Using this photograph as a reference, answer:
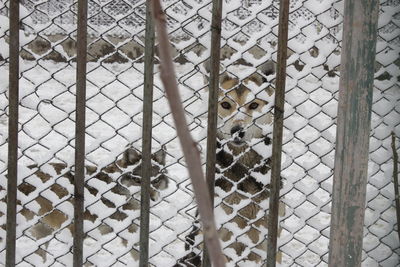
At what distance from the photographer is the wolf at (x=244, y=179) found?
2961 millimetres

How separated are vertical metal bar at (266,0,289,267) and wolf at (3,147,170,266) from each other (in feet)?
2.71

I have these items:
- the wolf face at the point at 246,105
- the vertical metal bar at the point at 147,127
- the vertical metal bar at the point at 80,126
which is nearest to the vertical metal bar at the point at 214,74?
the vertical metal bar at the point at 147,127

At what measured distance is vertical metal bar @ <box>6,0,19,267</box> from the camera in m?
2.03

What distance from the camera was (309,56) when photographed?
8.98ft

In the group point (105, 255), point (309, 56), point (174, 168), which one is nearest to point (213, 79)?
point (309, 56)

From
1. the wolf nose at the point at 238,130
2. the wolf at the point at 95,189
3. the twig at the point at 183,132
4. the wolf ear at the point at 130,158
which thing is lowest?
the wolf at the point at 95,189

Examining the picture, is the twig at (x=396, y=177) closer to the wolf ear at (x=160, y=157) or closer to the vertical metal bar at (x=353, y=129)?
the wolf ear at (x=160, y=157)

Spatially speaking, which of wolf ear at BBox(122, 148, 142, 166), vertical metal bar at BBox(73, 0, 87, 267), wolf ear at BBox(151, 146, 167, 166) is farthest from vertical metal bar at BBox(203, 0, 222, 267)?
wolf ear at BBox(122, 148, 142, 166)

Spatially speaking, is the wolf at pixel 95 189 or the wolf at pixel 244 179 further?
the wolf at pixel 244 179

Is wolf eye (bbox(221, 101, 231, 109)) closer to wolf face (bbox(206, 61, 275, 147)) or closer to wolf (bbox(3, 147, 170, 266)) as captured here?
wolf face (bbox(206, 61, 275, 147))

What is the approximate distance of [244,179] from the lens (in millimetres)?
3125

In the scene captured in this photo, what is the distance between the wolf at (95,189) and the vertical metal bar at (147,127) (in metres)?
0.66

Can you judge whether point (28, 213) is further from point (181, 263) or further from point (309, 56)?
point (309, 56)

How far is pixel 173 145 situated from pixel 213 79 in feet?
11.8
